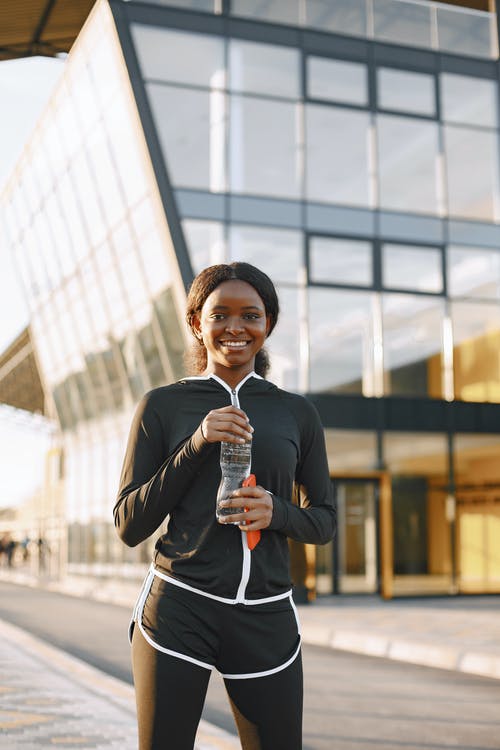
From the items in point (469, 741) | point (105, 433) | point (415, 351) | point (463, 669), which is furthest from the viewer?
point (105, 433)

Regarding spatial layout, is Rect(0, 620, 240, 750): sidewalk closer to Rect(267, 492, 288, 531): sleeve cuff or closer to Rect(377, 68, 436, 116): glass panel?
Rect(267, 492, 288, 531): sleeve cuff

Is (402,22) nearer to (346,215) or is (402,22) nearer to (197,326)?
(346,215)

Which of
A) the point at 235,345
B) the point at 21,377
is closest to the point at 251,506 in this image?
the point at 235,345

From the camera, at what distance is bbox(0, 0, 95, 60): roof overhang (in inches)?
953

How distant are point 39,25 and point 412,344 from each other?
11795 millimetres

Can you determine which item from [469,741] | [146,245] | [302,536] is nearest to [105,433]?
[146,245]

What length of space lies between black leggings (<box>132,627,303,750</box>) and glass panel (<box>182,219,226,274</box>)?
17571mm

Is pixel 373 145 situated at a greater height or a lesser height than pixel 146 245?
greater

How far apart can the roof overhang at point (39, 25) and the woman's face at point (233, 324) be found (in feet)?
70.7

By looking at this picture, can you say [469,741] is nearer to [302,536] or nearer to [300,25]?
[302,536]

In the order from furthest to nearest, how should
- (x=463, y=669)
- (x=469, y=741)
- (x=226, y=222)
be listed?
1. (x=226, y=222)
2. (x=463, y=669)
3. (x=469, y=741)

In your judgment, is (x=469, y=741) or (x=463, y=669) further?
(x=463, y=669)

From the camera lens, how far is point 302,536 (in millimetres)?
2578

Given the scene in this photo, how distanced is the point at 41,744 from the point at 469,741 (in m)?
2.83
